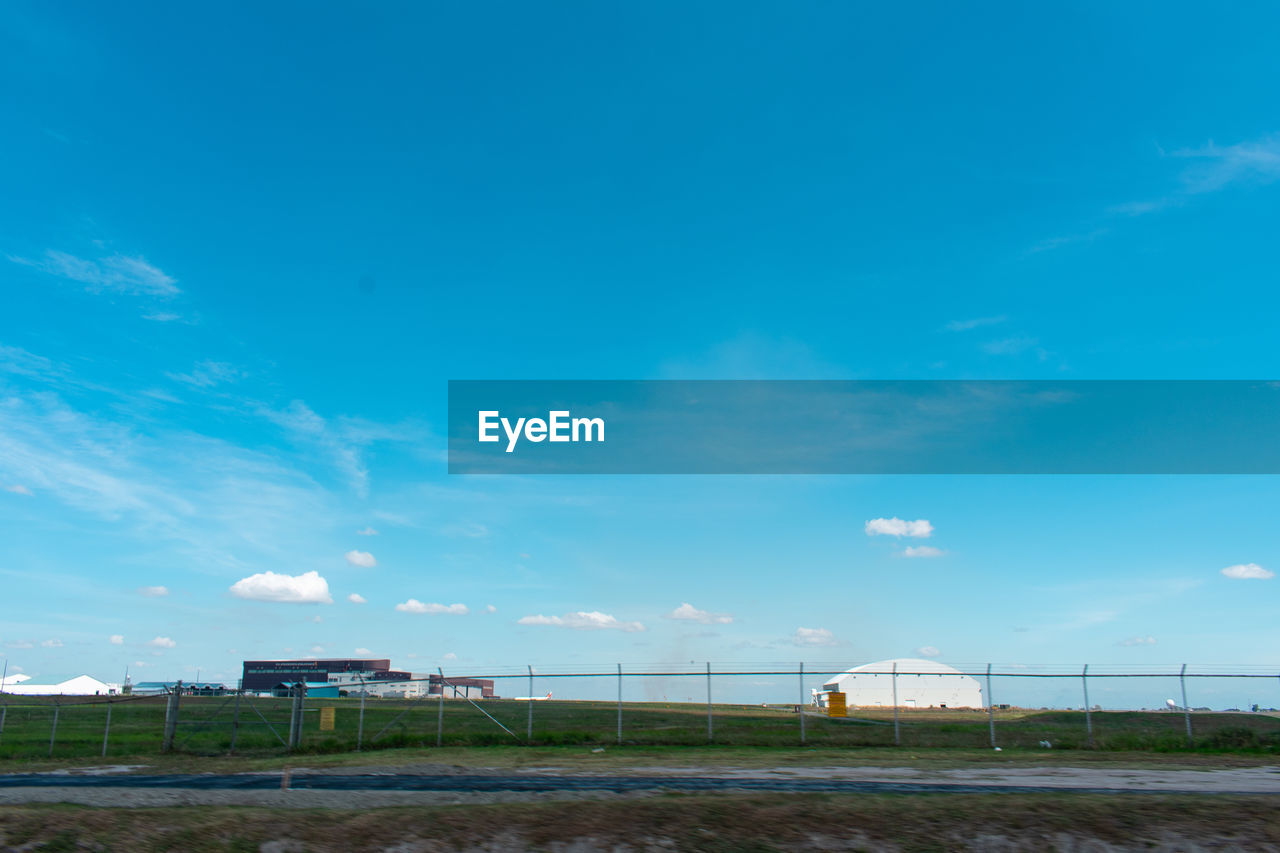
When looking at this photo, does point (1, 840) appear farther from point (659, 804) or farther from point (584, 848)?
point (659, 804)

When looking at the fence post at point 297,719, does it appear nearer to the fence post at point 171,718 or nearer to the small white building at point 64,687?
the fence post at point 171,718

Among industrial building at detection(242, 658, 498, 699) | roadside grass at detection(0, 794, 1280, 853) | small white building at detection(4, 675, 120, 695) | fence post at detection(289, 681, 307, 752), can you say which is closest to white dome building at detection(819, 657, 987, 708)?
industrial building at detection(242, 658, 498, 699)

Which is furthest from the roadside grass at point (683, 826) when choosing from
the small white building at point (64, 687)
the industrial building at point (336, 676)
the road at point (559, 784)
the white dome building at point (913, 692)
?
the small white building at point (64, 687)

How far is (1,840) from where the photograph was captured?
10.7 metres

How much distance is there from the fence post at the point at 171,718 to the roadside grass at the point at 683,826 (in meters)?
14.5

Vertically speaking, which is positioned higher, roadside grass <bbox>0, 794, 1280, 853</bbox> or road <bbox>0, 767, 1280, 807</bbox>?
roadside grass <bbox>0, 794, 1280, 853</bbox>

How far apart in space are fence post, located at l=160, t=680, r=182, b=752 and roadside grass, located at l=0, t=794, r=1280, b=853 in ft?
47.5

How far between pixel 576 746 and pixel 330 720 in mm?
8334

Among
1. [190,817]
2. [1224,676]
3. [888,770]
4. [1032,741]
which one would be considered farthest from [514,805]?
[1224,676]

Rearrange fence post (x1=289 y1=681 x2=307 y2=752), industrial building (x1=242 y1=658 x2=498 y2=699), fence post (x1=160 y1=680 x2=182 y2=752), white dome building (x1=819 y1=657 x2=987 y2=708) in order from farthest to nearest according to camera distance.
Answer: industrial building (x1=242 y1=658 x2=498 y2=699)
white dome building (x1=819 y1=657 x2=987 y2=708)
fence post (x1=289 y1=681 x2=307 y2=752)
fence post (x1=160 y1=680 x2=182 y2=752)

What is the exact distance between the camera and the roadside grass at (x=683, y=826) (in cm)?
1083

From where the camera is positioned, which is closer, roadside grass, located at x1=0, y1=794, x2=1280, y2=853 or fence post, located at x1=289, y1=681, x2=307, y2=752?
roadside grass, located at x1=0, y1=794, x2=1280, y2=853

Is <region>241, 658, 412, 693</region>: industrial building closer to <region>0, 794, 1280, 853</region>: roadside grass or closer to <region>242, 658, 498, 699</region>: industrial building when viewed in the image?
<region>242, 658, 498, 699</region>: industrial building

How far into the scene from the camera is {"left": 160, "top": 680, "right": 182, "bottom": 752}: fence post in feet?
85.0
